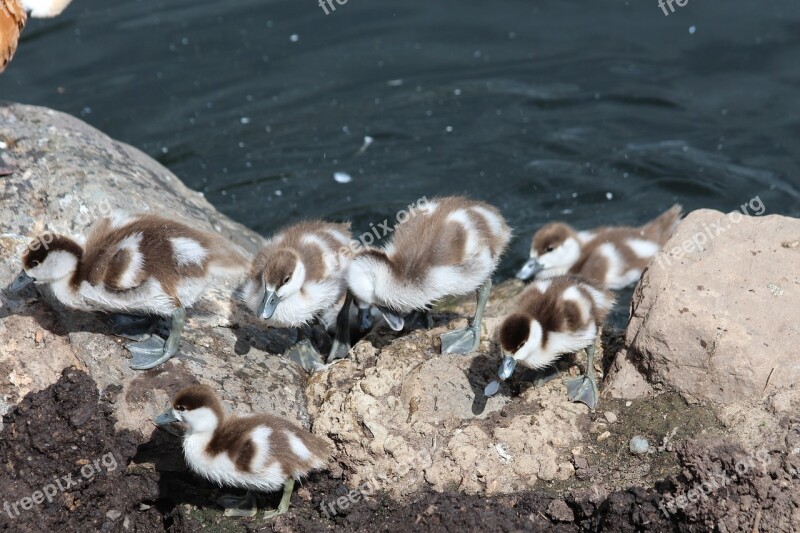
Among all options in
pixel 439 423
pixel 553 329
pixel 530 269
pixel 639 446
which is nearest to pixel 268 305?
pixel 439 423

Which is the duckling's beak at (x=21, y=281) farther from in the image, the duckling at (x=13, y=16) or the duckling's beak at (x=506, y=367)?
the duckling at (x=13, y=16)

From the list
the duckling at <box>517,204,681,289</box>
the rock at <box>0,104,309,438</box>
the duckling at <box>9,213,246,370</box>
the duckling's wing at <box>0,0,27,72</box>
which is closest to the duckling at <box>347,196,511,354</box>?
the rock at <box>0,104,309,438</box>

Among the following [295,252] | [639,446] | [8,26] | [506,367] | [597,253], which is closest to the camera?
[639,446]

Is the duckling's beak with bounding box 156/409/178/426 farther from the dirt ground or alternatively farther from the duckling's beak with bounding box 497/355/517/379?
the duckling's beak with bounding box 497/355/517/379

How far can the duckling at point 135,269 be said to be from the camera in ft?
16.1

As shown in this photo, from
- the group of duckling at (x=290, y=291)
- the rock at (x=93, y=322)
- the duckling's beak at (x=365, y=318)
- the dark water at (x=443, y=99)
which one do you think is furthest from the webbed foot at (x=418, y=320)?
the dark water at (x=443, y=99)

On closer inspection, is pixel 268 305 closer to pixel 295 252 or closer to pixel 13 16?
pixel 295 252

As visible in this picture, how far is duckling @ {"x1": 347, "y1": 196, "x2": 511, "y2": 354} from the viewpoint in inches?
206

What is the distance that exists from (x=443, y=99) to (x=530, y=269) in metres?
3.34

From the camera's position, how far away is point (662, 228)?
7379 mm

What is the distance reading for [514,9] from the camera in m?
11.4

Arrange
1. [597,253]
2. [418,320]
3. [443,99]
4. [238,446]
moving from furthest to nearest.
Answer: [443,99] → [597,253] → [418,320] → [238,446]

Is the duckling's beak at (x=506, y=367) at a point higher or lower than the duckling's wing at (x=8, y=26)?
lower

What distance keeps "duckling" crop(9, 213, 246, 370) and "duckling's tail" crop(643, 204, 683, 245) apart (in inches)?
141
